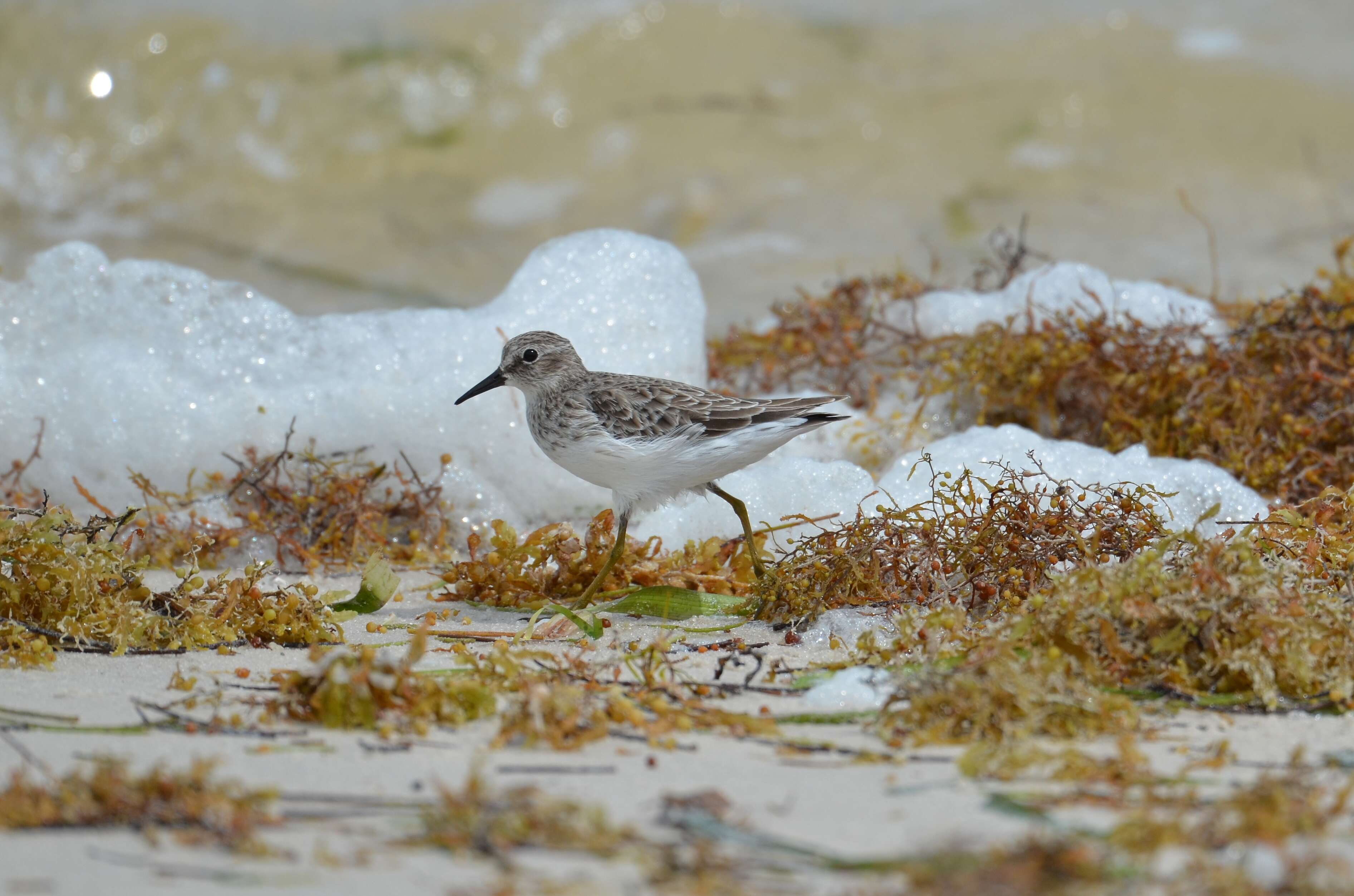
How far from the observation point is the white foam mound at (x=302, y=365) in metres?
6.16

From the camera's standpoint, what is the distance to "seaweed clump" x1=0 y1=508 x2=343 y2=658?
3.74 meters

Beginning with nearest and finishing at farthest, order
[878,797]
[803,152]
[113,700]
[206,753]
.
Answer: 1. [878,797]
2. [206,753]
3. [113,700]
4. [803,152]

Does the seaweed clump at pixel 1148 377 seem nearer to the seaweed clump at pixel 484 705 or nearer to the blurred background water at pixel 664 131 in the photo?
the blurred background water at pixel 664 131

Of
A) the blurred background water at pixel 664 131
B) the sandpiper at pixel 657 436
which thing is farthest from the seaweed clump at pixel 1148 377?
the blurred background water at pixel 664 131

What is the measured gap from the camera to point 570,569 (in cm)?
471

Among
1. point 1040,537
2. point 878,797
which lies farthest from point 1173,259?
point 878,797

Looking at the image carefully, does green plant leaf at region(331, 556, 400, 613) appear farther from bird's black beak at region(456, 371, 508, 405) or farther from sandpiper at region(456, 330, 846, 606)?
bird's black beak at region(456, 371, 508, 405)

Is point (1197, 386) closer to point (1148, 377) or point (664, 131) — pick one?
point (1148, 377)

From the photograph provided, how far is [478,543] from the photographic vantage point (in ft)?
15.9

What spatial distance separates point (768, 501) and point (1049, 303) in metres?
2.57

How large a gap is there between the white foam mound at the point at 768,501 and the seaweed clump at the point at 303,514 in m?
1.01

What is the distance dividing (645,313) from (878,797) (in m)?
4.62

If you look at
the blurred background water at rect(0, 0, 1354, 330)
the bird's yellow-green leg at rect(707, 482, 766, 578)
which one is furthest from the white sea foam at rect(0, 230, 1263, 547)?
the blurred background water at rect(0, 0, 1354, 330)

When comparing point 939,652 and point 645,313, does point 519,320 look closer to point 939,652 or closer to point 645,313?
point 645,313
